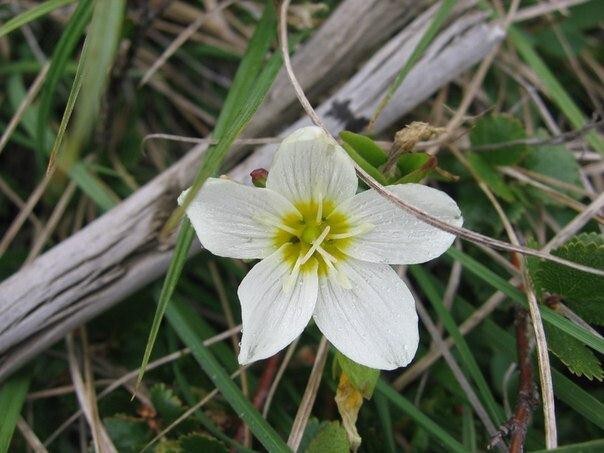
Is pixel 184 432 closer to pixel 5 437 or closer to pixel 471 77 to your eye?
pixel 5 437

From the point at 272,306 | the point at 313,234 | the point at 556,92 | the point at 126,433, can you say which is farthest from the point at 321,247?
the point at 556,92

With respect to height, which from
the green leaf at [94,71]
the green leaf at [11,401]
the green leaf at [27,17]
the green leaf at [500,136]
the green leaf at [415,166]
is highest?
the green leaf at [94,71]

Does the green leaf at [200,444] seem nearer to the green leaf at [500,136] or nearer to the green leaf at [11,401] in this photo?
the green leaf at [11,401]

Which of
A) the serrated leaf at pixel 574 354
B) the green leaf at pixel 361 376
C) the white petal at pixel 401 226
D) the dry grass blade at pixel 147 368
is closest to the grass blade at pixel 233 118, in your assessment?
the dry grass blade at pixel 147 368

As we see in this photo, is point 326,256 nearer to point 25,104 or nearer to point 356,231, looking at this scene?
point 356,231

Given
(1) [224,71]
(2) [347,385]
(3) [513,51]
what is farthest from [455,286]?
(1) [224,71]

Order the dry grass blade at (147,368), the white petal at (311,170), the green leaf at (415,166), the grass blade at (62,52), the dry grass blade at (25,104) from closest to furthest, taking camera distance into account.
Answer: the white petal at (311,170) → the green leaf at (415,166) → the grass blade at (62,52) → the dry grass blade at (147,368) → the dry grass blade at (25,104)

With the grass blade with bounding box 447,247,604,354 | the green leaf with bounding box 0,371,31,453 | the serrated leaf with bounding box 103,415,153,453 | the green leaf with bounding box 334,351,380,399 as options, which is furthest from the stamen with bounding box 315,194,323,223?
the green leaf with bounding box 0,371,31,453
